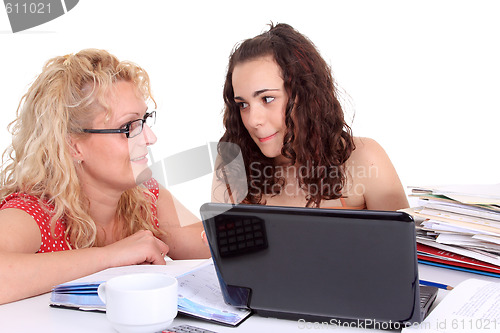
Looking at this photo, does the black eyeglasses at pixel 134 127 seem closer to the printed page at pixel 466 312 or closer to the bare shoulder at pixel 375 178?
the bare shoulder at pixel 375 178

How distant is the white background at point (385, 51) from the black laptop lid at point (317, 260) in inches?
84.5

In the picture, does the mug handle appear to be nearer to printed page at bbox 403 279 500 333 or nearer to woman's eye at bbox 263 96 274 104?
printed page at bbox 403 279 500 333

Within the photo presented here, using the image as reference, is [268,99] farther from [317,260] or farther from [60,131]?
[317,260]

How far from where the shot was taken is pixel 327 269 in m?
0.99

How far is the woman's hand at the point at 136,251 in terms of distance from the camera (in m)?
1.49

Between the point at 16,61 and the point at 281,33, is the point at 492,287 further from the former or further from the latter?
the point at 16,61

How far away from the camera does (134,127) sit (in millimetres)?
1758

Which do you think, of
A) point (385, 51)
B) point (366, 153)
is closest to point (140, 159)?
point (366, 153)

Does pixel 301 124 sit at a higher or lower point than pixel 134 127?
lower

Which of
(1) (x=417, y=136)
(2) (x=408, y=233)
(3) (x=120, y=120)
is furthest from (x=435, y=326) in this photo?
(1) (x=417, y=136)

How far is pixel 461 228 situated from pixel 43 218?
49.7 inches

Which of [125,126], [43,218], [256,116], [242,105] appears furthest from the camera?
[242,105]

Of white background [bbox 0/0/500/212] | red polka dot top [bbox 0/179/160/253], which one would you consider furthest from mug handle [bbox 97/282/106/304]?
white background [bbox 0/0/500/212]

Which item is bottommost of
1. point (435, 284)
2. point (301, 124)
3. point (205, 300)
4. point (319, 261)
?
point (435, 284)
